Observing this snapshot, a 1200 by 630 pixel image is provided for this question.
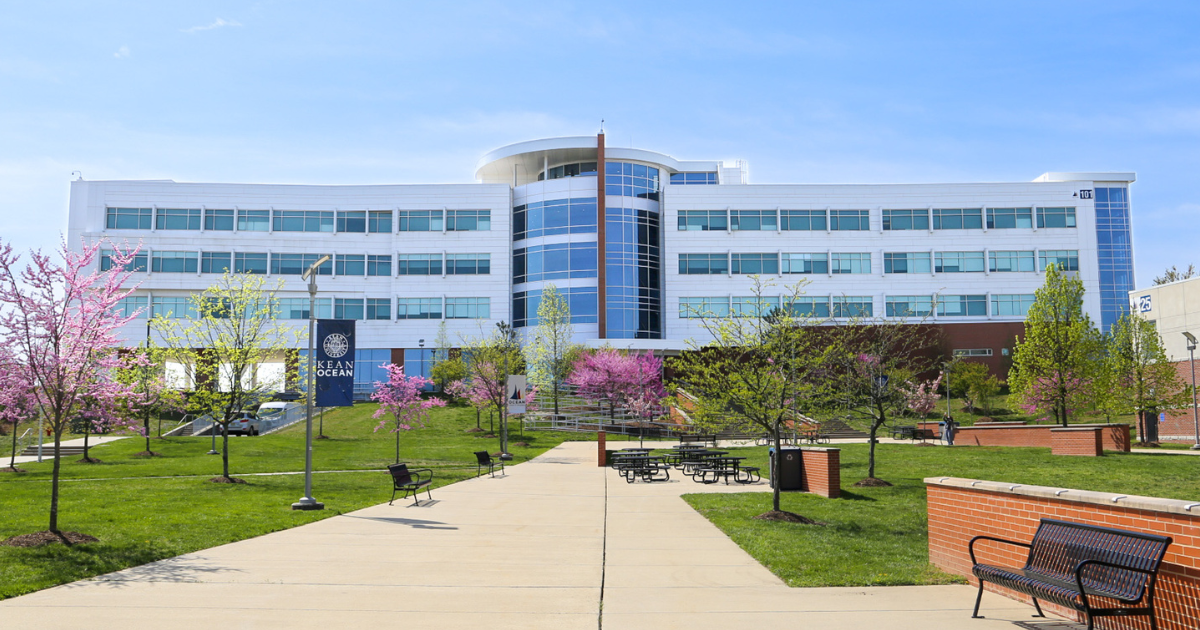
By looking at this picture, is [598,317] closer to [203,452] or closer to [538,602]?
[203,452]

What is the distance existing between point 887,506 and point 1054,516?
28.8ft

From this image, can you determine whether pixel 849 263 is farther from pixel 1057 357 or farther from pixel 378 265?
pixel 378 265

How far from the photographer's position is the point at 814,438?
3944 cm

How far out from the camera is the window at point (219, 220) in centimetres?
6800

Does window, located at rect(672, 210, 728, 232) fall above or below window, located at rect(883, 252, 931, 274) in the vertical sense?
above

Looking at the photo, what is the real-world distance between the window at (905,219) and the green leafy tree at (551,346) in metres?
27.9

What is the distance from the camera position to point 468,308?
68000 mm

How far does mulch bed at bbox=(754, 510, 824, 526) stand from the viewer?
→ 14.2 m

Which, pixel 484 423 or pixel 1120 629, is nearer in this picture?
pixel 1120 629

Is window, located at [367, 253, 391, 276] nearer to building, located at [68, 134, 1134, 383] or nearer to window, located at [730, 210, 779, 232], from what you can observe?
building, located at [68, 134, 1134, 383]

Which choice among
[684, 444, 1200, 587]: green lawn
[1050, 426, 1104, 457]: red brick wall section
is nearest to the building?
[684, 444, 1200, 587]: green lawn

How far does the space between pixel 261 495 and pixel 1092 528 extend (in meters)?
17.5

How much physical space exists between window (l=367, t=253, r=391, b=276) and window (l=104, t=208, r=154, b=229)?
18316mm

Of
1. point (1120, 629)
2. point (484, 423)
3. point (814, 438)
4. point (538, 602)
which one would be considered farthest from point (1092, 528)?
point (484, 423)
